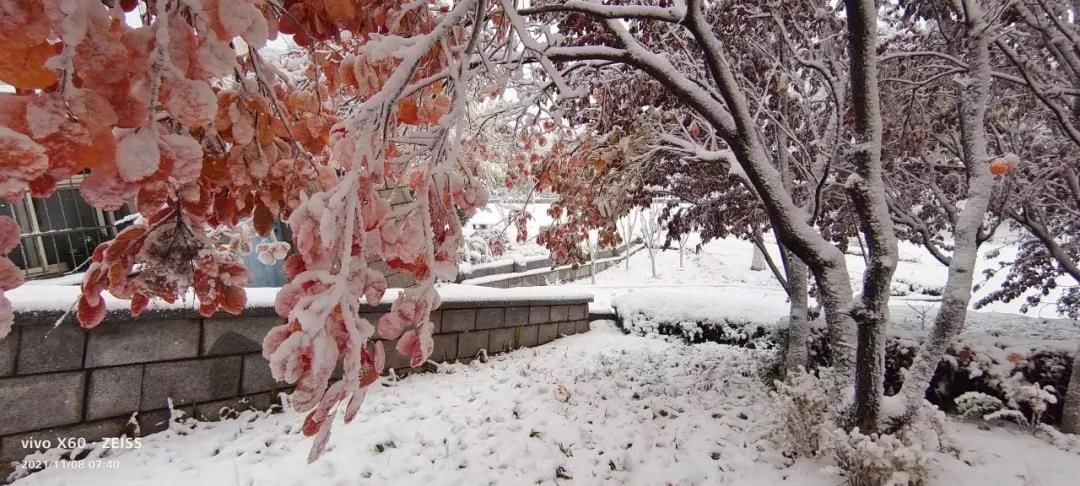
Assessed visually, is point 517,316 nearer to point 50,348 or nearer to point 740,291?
point 50,348

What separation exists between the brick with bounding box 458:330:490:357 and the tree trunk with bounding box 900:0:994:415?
13.0 ft

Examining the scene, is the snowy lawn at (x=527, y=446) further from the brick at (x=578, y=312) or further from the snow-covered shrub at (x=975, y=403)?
the brick at (x=578, y=312)

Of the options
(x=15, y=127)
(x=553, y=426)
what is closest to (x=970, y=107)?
(x=553, y=426)

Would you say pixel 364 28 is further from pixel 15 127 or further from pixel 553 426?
pixel 553 426

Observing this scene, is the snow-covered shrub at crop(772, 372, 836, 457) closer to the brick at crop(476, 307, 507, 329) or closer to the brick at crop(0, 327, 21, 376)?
the brick at crop(476, 307, 507, 329)

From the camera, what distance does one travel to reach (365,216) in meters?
0.78

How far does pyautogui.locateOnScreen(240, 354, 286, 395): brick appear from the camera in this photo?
129 inches

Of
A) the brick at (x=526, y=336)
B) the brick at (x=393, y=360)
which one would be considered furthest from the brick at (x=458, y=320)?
the brick at (x=526, y=336)

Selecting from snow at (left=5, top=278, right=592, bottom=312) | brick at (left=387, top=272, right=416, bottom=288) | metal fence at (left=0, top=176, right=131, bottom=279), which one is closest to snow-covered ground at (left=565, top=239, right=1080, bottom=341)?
snow at (left=5, top=278, right=592, bottom=312)

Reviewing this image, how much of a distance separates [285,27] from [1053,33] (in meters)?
5.31

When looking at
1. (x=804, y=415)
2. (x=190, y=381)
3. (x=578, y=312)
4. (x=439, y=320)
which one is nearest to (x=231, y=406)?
(x=190, y=381)

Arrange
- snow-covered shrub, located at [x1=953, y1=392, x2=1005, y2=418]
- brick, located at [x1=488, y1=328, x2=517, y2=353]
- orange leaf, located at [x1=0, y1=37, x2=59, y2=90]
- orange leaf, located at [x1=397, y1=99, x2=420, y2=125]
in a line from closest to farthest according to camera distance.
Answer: orange leaf, located at [x1=0, y1=37, x2=59, y2=90]
orange leaf, located at [x1=397, y1=99, x2=420, y2=125]
snow-covered shrub, located at [x1=953, y1=392, x2=1005, y2=418]
brick, located at [x1=488, y1=328, x2=517, y2=353]

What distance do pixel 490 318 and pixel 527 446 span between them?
2384 mm

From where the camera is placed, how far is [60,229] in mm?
4363
